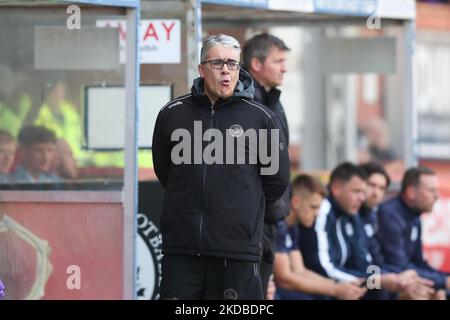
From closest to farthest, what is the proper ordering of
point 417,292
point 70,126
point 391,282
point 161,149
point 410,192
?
point 161,149 → point 70,126 → point 391,282 → point 417,292 → point 410,192

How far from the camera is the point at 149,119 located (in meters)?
8.75

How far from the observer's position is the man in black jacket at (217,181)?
644cm

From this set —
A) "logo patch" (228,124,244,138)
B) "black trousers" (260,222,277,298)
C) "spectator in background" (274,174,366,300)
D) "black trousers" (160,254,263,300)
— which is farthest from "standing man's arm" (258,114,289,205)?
"spectator in background" (274,174,366,300)

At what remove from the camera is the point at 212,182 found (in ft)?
21.1

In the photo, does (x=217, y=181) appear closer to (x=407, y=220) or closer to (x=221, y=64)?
(x=221, y=64)

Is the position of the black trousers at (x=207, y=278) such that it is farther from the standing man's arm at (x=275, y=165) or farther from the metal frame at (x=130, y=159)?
the metal frame at (x=130, y=159)

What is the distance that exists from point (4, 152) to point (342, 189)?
2.80m

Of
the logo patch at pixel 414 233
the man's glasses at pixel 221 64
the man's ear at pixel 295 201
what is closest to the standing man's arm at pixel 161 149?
the man's glasses at pixel 221 64

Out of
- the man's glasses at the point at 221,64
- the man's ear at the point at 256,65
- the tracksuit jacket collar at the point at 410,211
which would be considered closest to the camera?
the man's glasses at the point at 221,64

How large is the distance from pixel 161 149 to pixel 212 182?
418 mm

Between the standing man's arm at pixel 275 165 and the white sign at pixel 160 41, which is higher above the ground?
the white sign at pixel 160 41

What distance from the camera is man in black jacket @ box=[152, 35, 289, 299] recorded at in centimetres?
644

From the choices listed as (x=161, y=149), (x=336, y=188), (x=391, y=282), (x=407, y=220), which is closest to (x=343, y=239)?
(x=336, y=188)

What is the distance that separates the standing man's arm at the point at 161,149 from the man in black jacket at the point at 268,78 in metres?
1.22
